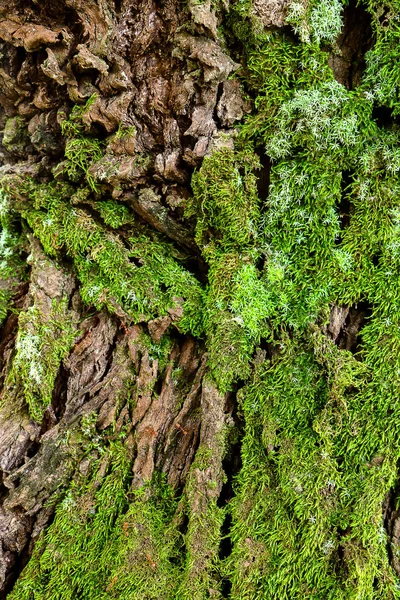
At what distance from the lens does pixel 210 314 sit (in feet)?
8.62

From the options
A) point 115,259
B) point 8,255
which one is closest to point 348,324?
point 115,259

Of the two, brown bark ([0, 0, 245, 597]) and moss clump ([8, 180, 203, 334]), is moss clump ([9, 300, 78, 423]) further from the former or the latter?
moss clump ([8, 180, 203, 334])

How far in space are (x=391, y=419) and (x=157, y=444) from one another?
1384 mm

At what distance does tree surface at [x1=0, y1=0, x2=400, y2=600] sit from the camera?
2346 millimetres

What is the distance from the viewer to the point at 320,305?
253cm

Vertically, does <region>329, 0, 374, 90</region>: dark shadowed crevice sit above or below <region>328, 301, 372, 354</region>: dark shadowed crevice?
above

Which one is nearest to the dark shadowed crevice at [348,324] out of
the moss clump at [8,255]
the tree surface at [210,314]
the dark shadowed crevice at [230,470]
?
the tree surface at [210,314]

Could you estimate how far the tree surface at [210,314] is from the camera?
2346mm

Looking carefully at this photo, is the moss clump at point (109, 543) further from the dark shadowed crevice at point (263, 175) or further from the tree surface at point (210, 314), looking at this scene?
the dark shadowed crevice at point (263, 175)

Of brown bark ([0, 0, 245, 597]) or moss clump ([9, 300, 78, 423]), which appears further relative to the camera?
moss clump ([9, 300, 78, 423])

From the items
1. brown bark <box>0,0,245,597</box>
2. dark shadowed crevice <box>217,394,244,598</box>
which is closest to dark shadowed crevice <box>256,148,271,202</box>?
brown bark <box>0,0,245,597</box>

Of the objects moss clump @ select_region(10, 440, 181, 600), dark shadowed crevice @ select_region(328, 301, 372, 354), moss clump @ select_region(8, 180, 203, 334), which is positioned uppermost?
dark shadowed crevice @ select_region(328, 301, 372, 354)

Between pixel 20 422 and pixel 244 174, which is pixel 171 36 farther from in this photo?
pixel 20 422

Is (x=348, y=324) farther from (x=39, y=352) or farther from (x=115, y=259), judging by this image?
(x=39, y=352)
